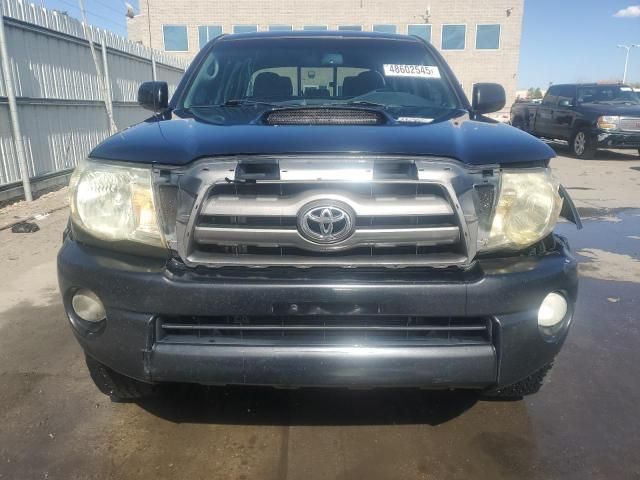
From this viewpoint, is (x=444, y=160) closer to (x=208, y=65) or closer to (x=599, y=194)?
(x=208, y=65)

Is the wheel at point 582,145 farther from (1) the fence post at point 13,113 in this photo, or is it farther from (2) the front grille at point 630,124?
(1) the fence post at point 13,113

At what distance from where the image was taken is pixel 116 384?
2.27 m

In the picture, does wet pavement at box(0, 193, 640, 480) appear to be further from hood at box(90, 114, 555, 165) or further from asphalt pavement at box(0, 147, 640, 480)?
hood at box(90, 114, 555, 165)

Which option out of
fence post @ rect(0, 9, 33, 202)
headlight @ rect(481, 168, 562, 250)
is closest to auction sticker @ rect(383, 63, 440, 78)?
headlight @ rect(481, 168, 562, 250)

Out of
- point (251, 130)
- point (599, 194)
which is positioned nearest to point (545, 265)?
point (251, 130)

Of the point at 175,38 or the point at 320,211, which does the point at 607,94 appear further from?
the point at 175,38

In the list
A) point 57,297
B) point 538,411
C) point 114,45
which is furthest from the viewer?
point 114,45

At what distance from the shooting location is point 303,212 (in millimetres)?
1768

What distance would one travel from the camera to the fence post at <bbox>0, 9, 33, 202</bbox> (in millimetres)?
6434

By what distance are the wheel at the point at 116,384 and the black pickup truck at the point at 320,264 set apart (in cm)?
28

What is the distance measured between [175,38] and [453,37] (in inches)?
623

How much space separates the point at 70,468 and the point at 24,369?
3.34 ft

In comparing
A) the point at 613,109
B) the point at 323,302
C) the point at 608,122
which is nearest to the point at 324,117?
the point at 323,302

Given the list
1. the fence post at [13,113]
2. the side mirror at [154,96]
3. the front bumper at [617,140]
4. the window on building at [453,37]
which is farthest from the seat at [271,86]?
the window on building at [453,37]
